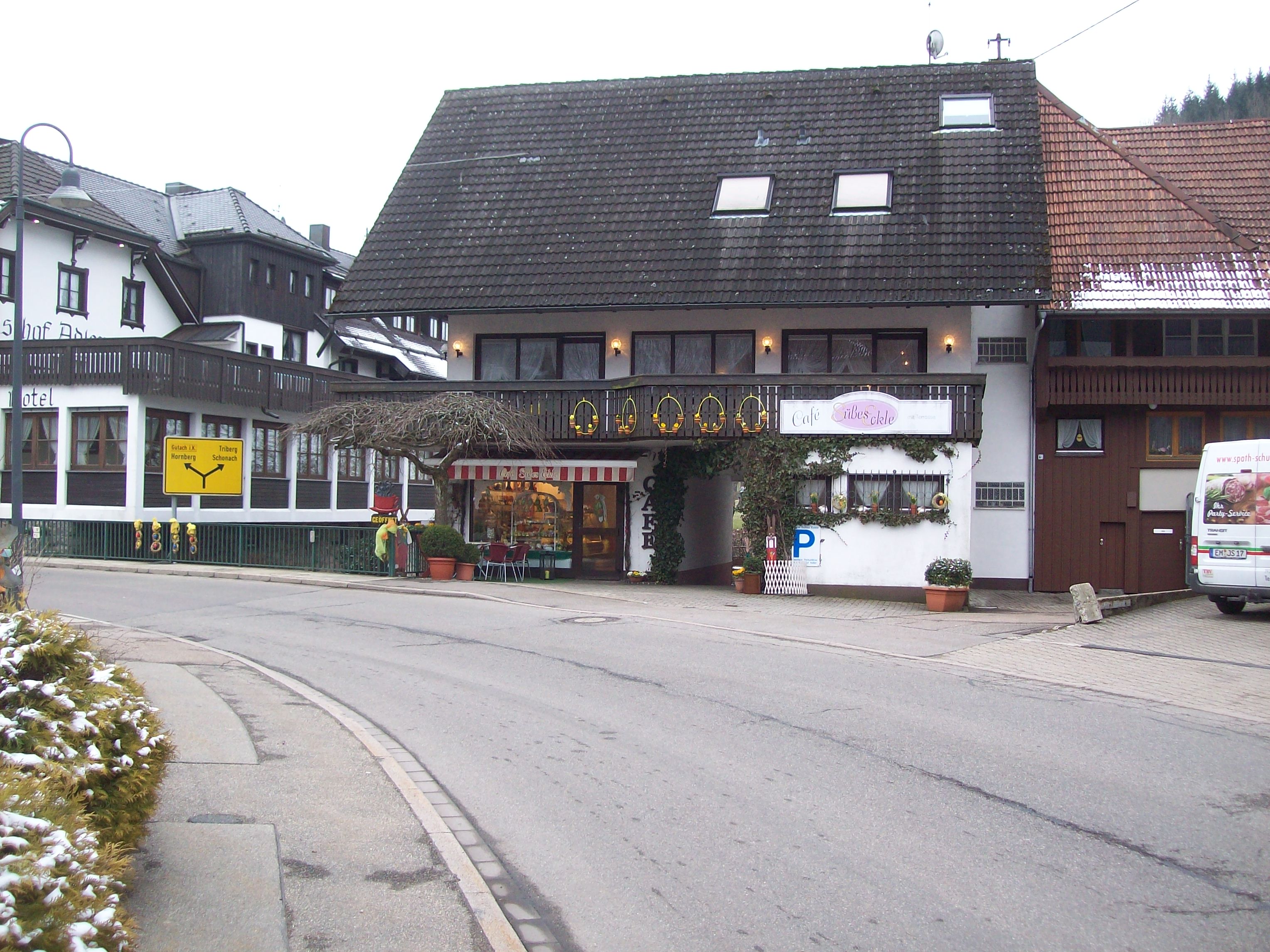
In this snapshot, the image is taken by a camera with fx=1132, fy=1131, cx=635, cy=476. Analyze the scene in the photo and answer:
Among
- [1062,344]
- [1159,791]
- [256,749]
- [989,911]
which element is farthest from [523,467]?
[989,911]

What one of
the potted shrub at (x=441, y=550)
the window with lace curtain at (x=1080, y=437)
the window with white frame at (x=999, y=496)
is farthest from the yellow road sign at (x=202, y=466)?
the window with lace curtain at (x=1080, y=437)

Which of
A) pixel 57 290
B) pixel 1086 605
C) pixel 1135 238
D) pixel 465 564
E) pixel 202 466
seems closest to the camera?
pixel 1086 605

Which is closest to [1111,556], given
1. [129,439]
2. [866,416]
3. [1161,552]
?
[1161,552]

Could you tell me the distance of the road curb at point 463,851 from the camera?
16.7 ft

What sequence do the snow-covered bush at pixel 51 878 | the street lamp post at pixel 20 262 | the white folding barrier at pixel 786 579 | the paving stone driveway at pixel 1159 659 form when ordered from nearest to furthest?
the snow-covered bush at pixel 51 878, the paving stone driveway at pixel 1159 659, the street lamp post at pixel 20 262, the white folding barrier at pixel 786 579

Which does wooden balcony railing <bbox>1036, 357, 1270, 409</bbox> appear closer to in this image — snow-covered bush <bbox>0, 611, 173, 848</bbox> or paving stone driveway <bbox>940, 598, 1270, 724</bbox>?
paving stone driveway <bbox>940, 598, 1270, 724</bbox>

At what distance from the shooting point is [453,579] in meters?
23.6

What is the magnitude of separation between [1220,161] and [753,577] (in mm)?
14773

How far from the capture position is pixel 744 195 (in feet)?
83.9

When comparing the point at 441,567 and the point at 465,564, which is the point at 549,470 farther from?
the point at 441,567

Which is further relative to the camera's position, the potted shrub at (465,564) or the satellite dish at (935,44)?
the satellite dish at (935,44)

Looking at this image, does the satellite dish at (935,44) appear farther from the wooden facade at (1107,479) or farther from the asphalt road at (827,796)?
the asphalt road at (827,796)

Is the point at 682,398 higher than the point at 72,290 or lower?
lower

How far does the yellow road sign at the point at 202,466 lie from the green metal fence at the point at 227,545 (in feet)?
3.32
